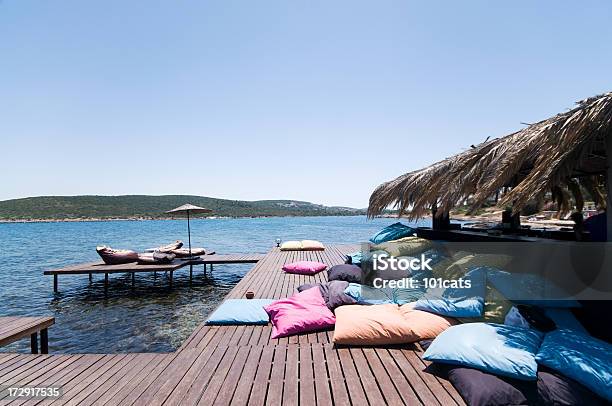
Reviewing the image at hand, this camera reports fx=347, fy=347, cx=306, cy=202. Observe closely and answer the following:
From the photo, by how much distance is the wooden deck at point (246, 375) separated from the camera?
2.53 meters

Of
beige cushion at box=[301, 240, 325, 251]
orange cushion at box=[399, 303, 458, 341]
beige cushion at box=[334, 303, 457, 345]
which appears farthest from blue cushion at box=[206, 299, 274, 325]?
beige cushion at box=[301, 240, 325, 251]

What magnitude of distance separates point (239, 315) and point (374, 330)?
1.99 meters

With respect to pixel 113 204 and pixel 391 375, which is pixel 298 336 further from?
→ pixel 113 204

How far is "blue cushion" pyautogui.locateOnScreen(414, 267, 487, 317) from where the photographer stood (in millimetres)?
3517

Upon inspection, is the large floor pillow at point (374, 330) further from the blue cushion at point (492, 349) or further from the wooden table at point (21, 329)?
the wooden table at point (21, 329)

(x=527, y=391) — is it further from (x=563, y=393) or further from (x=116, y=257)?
(x=116, y=257)

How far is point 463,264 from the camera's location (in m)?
4.47

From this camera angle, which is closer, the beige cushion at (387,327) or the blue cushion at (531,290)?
the blue cushion at (531,290)

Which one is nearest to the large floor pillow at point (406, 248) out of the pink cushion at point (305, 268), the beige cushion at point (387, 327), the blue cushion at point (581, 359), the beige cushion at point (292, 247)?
the pink cushion at point (305, 268)

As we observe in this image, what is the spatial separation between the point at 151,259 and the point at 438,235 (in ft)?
31.6

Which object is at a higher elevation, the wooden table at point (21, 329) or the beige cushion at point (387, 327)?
the beige cushion at point (387, 327)

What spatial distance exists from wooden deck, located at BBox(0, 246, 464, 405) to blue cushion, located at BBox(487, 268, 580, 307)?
1.13m

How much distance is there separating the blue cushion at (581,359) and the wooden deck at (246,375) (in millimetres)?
726

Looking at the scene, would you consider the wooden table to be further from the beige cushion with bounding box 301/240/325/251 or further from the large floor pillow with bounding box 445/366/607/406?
the beige cushion with bounding box 301/240/325/251
